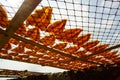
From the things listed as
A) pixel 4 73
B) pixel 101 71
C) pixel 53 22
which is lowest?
pixel 101 71

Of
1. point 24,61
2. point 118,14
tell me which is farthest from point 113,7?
point 24,61

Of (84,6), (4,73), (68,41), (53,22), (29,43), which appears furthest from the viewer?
(4,73)

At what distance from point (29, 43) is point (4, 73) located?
5.63ft

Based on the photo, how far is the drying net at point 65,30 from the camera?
6.31ft

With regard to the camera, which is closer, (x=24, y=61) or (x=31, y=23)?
(x=31, y=23)

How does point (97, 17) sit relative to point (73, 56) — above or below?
above

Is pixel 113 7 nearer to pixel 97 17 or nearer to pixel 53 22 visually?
pixel 97 17

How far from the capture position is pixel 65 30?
2.32 metres

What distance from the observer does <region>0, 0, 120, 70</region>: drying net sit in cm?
192

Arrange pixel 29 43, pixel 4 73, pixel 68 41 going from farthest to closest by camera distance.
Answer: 1. pixel 4 73
2. pixel 68 41
3. pixel 29 43

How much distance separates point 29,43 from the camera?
7.98 feet

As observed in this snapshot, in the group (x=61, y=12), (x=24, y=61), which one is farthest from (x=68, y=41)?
(x=24, y=61)

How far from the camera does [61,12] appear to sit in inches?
79.3

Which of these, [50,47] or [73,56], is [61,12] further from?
[73,56]
